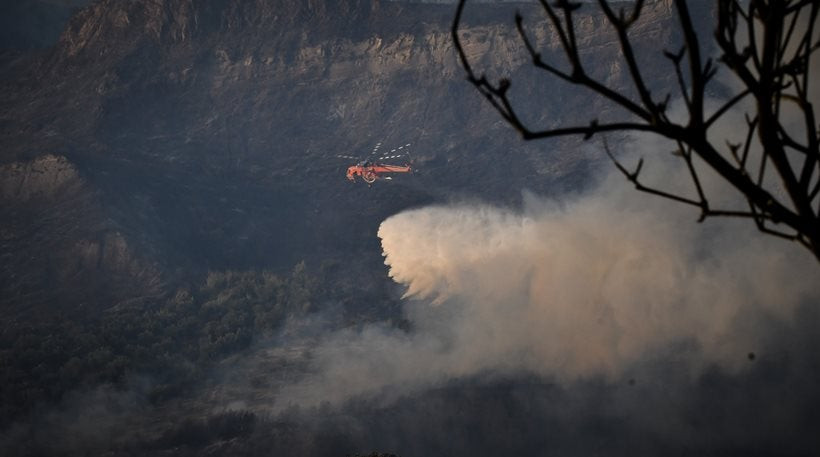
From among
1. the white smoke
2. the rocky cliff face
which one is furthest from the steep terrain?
the white smoke

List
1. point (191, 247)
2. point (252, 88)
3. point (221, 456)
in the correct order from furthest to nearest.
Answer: point (252, 88), point (191, 247), point (221, 456)

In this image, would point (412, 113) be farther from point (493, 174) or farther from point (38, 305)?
point (38, 305)

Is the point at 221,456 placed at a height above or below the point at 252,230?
below

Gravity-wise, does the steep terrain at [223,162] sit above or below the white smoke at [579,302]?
above

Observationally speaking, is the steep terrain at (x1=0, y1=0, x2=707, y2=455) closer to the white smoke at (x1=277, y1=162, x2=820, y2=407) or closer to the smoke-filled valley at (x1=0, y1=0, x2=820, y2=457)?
the smoke-filled valley at (x1=0, y1=0, x2=820, y2=457)

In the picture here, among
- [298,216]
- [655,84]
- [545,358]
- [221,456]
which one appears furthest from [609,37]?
[221,456]

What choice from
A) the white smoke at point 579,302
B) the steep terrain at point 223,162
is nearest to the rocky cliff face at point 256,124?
the steep terrain at point 223,162

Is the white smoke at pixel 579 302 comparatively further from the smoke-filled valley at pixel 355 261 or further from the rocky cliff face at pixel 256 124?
the rocky cliff face at pixel 256 124
